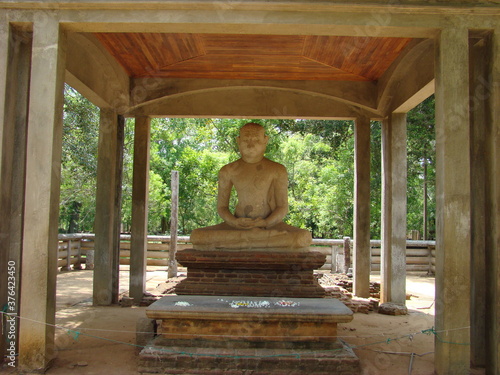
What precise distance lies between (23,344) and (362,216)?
5.97 m

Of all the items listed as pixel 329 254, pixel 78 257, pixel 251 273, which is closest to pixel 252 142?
pixel 251 273

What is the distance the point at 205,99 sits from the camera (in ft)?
27.5

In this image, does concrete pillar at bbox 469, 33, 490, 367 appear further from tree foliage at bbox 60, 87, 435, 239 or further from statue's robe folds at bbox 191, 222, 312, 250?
tree foliage at bbox 60, 87, 435, 239

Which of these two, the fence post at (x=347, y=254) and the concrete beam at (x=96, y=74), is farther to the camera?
the fence post at (x=347, y=254)

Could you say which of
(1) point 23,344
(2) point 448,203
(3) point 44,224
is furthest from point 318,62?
(1) point 23,344

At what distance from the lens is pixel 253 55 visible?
688cm

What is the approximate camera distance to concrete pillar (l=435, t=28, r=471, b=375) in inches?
167

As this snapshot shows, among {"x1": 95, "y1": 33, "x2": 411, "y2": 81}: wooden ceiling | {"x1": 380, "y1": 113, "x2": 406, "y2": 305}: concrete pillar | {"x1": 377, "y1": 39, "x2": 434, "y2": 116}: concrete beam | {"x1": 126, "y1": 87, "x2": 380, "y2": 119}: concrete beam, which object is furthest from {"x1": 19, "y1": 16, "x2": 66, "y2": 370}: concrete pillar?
{"x1": 380, "y1": 113, "x2": 406, "y2": 305}: concrete pillar

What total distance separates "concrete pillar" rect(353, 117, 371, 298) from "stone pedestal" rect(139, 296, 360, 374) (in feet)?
12.4

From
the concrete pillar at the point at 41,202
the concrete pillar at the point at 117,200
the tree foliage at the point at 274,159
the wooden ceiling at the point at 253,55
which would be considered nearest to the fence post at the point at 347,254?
the tree foliage at the point at 274,159

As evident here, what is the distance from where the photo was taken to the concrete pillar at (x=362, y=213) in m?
8.31

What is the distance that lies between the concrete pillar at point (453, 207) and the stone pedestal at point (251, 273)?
5.51 feet

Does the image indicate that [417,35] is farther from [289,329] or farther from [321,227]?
[321,227]

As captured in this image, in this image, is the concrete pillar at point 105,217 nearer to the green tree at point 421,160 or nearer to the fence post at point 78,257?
the fence post at point 78,257
